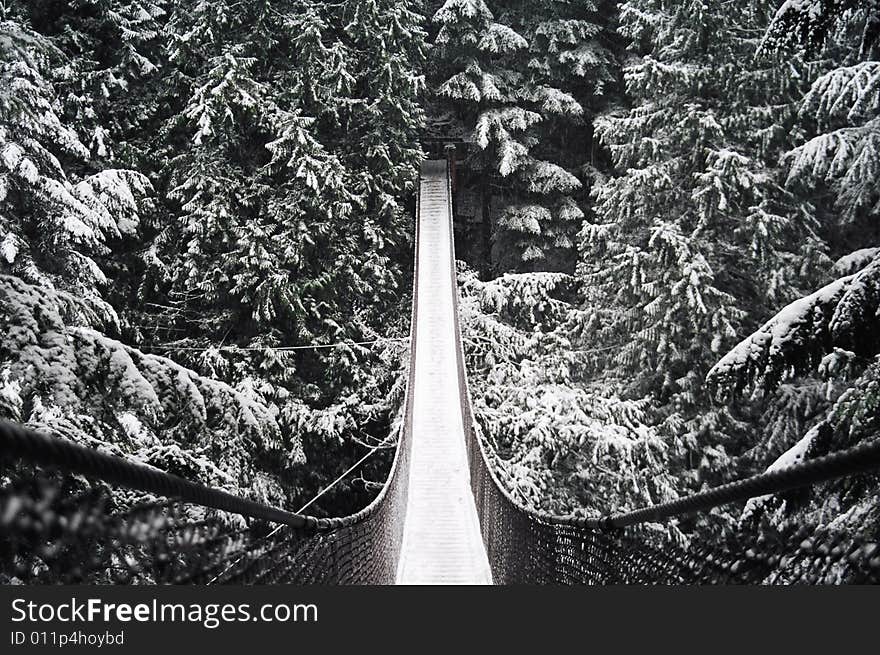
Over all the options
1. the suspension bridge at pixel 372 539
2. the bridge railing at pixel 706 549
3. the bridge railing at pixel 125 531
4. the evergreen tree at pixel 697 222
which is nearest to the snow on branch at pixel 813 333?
the suspension bridge at pixel 372 539

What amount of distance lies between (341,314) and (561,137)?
7412 mm

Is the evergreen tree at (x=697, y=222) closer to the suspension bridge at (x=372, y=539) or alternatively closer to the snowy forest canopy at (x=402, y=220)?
the snowy forest canopy at (x=402, y=220)

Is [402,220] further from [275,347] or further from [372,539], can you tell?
[372,539]

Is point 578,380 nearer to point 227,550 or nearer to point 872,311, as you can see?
point 872,311

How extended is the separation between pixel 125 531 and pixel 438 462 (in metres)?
6.12

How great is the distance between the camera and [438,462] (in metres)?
7.27

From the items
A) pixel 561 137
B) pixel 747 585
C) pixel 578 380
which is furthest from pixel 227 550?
pixel 561 137

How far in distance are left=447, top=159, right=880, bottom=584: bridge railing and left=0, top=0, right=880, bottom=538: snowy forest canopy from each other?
2341 millimetres

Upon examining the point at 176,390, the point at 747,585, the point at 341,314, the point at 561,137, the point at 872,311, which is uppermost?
the point at 561,137

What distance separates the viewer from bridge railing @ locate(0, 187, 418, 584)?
3.20 feet

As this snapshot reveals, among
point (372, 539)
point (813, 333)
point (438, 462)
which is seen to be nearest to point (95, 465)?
point (813, 333)

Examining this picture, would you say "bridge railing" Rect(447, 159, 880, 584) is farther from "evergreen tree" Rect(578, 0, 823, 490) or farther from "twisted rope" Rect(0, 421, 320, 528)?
"evergreen tree" Rect(578, 0, 823, 490)

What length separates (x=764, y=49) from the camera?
344 cm

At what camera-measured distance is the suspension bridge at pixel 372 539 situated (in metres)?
1.06
